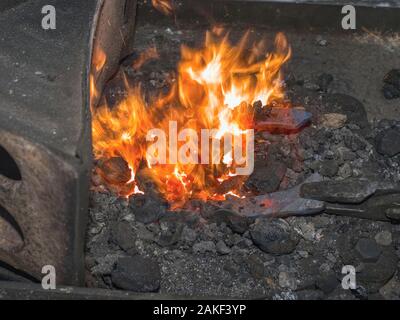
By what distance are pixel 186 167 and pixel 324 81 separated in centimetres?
156

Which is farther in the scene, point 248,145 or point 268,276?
point 248,145

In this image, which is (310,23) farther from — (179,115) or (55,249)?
(55,249)

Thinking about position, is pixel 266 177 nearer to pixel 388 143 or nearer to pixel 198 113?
pixel 198 113

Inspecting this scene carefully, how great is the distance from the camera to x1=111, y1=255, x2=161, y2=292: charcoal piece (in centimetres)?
373

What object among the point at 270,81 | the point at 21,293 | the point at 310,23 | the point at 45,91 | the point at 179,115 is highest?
the point at 310,23

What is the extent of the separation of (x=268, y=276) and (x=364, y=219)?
2.63 feet

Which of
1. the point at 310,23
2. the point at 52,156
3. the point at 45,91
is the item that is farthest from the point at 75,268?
the point at 310,23

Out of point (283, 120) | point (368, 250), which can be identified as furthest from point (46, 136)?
point (368, 250)

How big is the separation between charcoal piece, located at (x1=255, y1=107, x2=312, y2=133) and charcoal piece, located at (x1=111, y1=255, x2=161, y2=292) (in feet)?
4.44

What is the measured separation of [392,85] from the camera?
5.11 metres

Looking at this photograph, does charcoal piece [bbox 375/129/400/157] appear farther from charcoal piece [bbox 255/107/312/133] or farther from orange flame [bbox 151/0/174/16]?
orange flame [bbox 151/0/174/16]

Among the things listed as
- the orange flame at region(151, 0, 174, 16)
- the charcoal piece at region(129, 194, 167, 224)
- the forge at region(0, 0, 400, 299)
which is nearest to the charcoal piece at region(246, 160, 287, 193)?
the forge at region(0, 0, 400, 299)

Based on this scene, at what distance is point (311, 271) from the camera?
12.7 feet

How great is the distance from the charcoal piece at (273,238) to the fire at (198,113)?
36 cm
